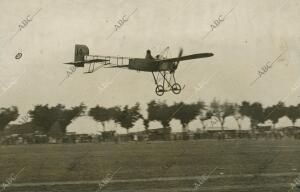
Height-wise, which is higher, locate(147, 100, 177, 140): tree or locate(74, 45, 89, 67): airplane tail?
locate(147, 100, 177, 140): tree

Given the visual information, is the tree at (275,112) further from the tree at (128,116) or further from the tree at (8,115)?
the tree at (8,115)

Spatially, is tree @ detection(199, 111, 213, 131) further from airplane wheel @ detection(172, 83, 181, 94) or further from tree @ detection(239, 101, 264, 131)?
airplane wheel @ detection(172, 83, 181, 94)

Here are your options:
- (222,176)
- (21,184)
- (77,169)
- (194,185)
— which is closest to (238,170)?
(222,176)

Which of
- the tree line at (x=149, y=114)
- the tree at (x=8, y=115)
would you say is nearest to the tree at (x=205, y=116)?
the tree line at (x=149, y=114)

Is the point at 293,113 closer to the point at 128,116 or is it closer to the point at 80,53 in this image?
the point at 128,116

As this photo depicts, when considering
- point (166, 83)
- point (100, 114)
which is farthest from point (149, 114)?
point (166, 83)

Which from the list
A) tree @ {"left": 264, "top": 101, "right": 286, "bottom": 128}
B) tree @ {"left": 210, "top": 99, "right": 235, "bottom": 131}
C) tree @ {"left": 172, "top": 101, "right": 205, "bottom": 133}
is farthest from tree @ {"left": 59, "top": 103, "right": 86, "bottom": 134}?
tree @ {"left": 264, "top": 101, "right": 286, "bottom": 128}

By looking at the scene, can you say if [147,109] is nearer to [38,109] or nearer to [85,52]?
[38,109]
